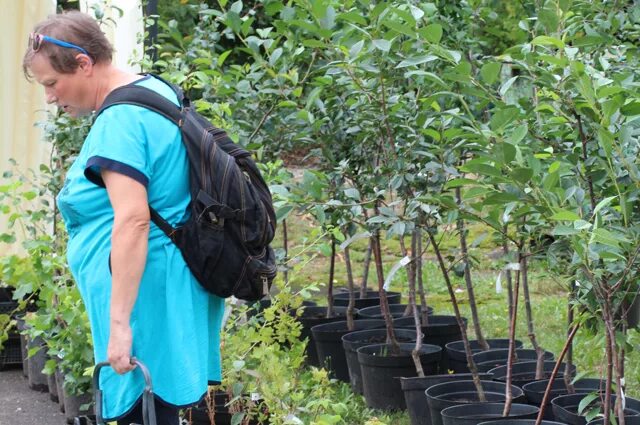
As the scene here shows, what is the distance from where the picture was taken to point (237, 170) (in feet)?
9.68

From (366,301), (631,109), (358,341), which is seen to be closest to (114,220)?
(631,109)

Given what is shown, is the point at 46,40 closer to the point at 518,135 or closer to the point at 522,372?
the point at 518,135

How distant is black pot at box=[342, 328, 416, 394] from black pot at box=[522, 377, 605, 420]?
124 cm

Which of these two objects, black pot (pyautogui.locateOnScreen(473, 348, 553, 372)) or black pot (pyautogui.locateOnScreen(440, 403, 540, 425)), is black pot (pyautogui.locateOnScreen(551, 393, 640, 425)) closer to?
black pot (pyautogui.locateOnScreen(440, 403, 540, 425))

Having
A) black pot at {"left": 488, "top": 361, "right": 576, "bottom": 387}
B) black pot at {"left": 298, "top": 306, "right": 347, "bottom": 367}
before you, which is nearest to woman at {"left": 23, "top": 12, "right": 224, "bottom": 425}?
black pot at {"left": 488, "top": 361, "right": 576, "bottom": 387}

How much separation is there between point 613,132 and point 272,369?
166 centimetres

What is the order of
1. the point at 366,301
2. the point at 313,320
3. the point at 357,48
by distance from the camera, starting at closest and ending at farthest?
the point at 357,48 < the point at 313,320 < the point at 366,301

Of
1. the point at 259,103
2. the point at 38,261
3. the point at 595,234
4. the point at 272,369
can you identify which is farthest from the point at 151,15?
the point at 595,234

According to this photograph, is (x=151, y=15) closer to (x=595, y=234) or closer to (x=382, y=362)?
(x=382, y=362)

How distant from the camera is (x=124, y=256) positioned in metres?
2.78

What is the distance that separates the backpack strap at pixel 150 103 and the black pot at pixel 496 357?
268 cm

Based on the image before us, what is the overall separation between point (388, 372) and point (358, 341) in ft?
1.84

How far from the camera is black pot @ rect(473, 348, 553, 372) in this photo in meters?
5.19

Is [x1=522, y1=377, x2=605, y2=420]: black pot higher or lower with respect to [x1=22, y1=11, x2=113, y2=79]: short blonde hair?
lower
